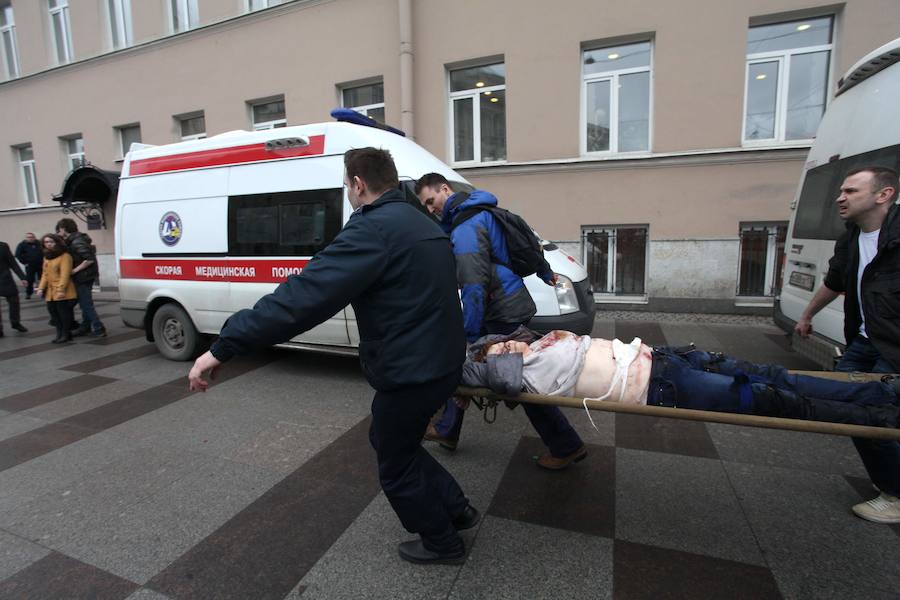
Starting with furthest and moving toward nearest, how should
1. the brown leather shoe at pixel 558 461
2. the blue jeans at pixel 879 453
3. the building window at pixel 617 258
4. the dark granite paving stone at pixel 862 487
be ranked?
1. the building window at pixel 617 258
2. the brown leather shoe at pixel 558 461
3. the dark granite paving stone at pixel 862 487
4. the blue jeans at pixel 879 453

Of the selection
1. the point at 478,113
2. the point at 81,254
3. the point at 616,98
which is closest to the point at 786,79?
the point at 616,98

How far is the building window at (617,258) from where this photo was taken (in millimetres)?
8289

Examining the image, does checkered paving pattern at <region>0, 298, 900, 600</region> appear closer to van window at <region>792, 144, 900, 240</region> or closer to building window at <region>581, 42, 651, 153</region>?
van window at <region>792, 144, 900, 240</region>

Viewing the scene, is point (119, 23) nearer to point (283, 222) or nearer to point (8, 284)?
point (8, 284)

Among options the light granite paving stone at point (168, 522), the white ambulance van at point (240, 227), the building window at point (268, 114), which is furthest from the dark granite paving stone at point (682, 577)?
the building window at point (268, 114)

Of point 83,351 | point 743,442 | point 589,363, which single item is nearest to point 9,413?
point 83,351

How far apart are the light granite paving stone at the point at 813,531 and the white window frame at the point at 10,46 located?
65.4ft

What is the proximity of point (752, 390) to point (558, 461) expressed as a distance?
1.35 metres

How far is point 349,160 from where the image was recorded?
6.81 ft

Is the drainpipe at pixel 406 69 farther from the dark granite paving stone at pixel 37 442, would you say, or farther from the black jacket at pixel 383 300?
the black jacket at pixel 383 300

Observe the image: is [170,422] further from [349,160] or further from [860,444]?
[860,444]

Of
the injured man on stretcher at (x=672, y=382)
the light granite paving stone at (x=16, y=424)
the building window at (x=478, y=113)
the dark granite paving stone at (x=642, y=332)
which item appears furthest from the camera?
the building window at (x=478, y=113)

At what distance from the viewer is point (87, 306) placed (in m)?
7.24

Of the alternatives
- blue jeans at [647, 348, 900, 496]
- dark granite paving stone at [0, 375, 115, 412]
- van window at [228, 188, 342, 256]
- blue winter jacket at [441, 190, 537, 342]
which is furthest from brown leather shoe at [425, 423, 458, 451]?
dark granite paving stone at [0, 375, 115, 412]
